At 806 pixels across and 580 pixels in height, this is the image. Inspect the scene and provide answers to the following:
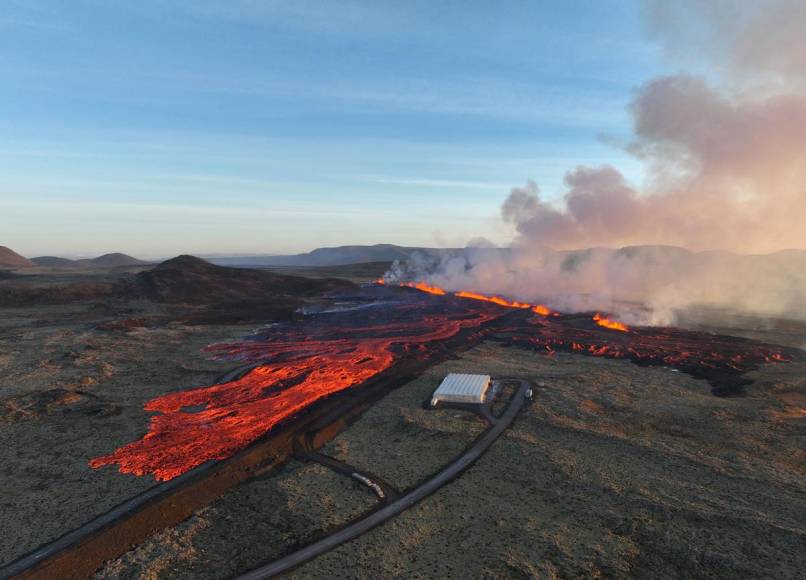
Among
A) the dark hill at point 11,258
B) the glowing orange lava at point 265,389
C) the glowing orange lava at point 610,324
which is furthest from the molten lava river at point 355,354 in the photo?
the dark hill at point 11,258

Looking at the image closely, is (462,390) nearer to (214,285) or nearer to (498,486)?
(498,486)

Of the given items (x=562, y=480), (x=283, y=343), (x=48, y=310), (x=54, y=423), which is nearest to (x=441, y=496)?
(x=562, y=480)

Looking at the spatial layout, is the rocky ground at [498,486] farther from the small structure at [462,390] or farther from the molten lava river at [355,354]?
the molten lava river at [355,354]

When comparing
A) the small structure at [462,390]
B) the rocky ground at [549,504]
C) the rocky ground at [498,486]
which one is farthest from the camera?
the small structure at [462,390]

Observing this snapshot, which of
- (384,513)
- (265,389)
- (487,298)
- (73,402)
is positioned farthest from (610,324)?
(73,402)

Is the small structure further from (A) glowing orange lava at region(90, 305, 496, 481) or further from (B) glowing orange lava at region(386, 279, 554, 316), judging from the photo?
(B) glowing orange lava at region(386, 279, 554, 316)

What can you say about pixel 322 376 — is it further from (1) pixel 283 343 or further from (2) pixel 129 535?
(2) pixel 129 535
